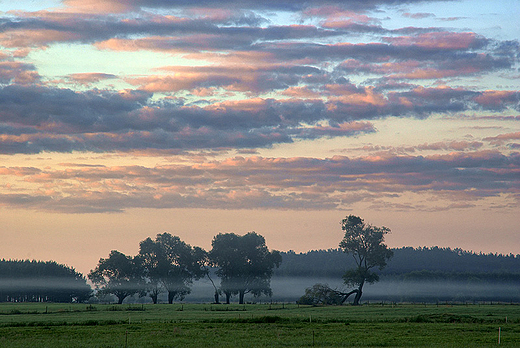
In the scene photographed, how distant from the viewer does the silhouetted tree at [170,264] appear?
5472 inches

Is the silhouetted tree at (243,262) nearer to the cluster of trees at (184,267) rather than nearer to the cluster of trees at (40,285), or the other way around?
the cluster of trees at (184,267)

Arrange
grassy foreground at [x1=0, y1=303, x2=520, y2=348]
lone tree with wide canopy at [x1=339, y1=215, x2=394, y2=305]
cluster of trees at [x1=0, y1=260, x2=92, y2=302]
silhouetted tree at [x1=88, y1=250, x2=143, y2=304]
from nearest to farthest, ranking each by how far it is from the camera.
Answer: grassy foreground at [x1=0, y1=303, x2=520, y2=348] → lone tree with wide canopy at [x1=339, y1=215, x2=394, y2=305] → silhouetted tree at [x1=88, y1=250, x2=143, y2=304] → cluster of trees at [x1=0, y1=260, x2=92, y2=302]

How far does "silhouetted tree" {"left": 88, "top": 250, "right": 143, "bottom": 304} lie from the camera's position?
135250 millimetres

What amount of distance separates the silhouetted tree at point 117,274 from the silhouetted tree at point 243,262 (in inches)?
716

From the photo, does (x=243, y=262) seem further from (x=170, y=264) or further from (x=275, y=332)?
(x=275, y=332)

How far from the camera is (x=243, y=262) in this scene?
140 m

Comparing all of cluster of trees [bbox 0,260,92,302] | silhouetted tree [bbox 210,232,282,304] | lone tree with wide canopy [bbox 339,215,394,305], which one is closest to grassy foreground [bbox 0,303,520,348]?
lone tree with wide canopy [bbox 339,215,394,305]

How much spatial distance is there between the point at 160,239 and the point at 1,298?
67.7 meters

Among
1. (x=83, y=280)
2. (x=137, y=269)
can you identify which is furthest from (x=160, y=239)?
(x=83, y=280)

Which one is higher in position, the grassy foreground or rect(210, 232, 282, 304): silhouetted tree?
rect(210, 232, 282, 304): silhouetted tree

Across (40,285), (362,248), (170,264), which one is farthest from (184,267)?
(40,285)

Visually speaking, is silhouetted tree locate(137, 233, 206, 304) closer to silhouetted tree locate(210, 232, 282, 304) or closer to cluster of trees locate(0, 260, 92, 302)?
silhouetted tree locate(210, 232, 282, 304)

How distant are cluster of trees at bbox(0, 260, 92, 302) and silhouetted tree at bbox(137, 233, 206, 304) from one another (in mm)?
28602

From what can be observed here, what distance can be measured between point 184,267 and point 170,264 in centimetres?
337
